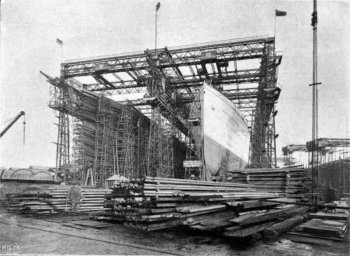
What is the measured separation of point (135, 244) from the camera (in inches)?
239

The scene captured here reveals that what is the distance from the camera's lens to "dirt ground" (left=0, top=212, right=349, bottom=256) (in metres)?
5.58

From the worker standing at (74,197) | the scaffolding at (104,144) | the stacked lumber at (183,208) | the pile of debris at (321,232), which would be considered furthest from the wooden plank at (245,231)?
the scaffolding at (104,144)

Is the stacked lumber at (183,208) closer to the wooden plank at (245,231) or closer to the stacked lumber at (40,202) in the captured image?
the wooden plank at (245,231)

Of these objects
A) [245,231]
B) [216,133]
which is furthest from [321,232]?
[216,133]

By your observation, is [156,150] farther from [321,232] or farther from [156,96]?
[321,232]

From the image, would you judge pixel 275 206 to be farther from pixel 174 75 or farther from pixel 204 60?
pixel 174 75

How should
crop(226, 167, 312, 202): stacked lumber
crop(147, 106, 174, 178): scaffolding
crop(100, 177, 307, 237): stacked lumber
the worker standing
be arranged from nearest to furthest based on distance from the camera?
crop(100, 177, 307, 237): stacked lumber, crop(226, 167, 312, 202): stacked lumber, the worker standing, crop(147, 106, 174, 178): scaffolding

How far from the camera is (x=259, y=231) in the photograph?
659cm

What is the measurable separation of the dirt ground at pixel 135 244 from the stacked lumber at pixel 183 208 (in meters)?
0.31

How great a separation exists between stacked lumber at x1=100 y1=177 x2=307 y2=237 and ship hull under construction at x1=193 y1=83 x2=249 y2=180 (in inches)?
456

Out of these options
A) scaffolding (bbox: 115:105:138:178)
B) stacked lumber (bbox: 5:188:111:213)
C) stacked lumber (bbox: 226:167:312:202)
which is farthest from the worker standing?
scaffolding (bbox: 115:105:138:178)

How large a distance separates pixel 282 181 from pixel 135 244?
808 centimetres

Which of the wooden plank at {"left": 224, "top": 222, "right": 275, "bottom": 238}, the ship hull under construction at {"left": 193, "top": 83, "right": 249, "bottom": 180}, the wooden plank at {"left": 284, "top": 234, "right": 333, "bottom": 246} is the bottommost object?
the wooden plank at {"left": 284, "top": 234, "right": 333, "bottom": 246}

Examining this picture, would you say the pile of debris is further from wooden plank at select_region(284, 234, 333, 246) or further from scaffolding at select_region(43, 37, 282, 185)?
scaffolding at select_region(43, 37, 282, 185)
